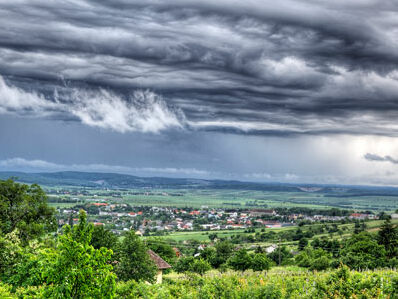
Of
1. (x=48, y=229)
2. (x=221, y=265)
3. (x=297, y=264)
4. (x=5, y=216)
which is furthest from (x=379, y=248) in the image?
(x=5, y=216)

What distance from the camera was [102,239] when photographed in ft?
150

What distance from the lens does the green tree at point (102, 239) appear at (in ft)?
150

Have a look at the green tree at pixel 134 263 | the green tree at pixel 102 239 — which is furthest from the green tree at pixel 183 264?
the green tree at pixel 134 263

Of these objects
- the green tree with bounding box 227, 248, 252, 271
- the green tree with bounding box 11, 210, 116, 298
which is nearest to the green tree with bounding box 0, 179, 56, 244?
the green tree with bounding box 11, 210, 116, 298

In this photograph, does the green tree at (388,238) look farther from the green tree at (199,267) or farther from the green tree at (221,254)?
the green tree at (199,267)

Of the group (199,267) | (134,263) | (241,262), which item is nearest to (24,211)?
(134,263)

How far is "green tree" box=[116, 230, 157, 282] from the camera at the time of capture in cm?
4000

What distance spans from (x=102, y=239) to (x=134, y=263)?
7.28 meters

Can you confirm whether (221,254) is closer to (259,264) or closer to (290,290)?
(259,264)

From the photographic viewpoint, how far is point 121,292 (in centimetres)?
2778

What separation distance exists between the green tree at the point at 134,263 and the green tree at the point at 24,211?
354 inches

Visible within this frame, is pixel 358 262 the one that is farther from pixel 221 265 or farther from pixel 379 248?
pixel 221 265

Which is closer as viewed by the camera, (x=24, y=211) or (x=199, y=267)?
(x=24, y=211)

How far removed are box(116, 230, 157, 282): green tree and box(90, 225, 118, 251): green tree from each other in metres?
5.25
